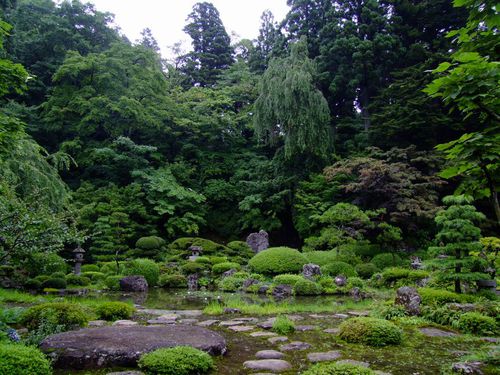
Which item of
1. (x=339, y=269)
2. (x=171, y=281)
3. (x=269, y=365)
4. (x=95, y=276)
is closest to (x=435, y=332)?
(x=269, y=365)

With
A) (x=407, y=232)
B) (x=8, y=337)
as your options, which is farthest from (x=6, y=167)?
(x=407, y=232)

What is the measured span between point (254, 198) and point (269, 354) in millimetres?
14215

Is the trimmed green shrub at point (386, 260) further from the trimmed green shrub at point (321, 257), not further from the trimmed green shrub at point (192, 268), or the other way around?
the trimmed green shrub at point (192, 268)

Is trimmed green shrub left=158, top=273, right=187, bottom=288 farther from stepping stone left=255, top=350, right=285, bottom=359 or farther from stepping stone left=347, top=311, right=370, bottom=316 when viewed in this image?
stepping stone left=255, top=350, right=285, bottom=359

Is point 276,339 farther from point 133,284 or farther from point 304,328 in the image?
point 133,284

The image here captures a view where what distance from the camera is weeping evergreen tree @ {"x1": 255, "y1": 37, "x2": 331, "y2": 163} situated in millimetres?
16734

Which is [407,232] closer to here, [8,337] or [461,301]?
[461,301]

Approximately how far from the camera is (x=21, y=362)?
269 centimetres

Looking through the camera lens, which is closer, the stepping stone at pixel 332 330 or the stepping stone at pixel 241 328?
the stepping stone at pixel 332 330

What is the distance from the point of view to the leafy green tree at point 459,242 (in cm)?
706

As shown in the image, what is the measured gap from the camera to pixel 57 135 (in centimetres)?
1938

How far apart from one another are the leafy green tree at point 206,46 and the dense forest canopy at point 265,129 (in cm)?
406

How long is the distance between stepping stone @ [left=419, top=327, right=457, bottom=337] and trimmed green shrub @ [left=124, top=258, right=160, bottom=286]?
8450 millimetres

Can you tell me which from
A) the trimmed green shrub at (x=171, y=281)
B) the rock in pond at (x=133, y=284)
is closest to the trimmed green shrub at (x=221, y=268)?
the trimmed green shrub at (x=171, y=281)
